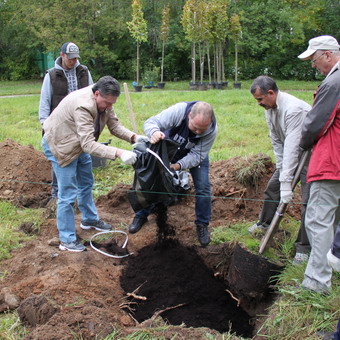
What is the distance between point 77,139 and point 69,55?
1407 millimetres

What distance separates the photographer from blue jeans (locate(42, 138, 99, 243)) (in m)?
4.20

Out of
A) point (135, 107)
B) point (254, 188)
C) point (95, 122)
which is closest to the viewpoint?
point (95, 122)

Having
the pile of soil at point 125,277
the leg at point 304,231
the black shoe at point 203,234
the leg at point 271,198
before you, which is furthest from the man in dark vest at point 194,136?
the leg at point 304,231

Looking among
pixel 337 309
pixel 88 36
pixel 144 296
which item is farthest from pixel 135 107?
pixel 88 36

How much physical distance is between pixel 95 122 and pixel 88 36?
20340 millimetres

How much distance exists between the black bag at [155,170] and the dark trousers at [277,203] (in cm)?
101

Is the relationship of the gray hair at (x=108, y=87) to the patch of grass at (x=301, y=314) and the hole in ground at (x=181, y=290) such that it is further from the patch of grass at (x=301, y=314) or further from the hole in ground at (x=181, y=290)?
the patch of grass at (x=301, y=314)

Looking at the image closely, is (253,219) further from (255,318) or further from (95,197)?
(95,197)

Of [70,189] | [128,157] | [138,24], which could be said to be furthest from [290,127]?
[138,24]

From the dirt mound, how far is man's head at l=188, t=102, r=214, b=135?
Result: 9.06 feet

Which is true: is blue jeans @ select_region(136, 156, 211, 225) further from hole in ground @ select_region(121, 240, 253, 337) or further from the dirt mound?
the dirt mound

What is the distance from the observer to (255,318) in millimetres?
3775

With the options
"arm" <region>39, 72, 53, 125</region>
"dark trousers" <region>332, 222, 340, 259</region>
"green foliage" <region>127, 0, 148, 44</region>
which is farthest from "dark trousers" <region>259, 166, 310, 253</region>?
"green foliage" <region>127, 0, 148, 44</region>

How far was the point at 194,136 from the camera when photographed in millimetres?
4297
